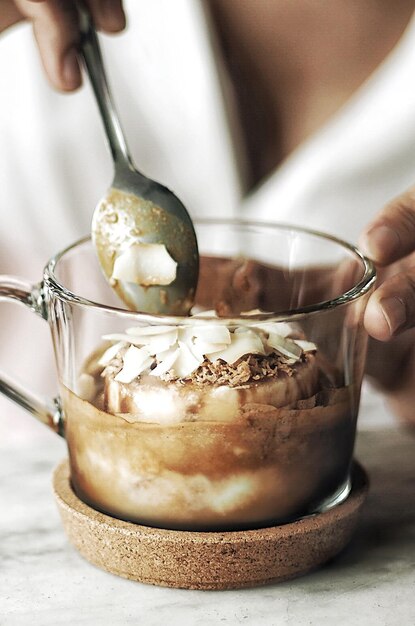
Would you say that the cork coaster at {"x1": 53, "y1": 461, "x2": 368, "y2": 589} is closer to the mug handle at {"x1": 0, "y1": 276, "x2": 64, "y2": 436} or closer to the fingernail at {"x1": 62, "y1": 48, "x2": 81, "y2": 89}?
the mug handle at {"x1": 0, "y1": 276, "x2": 64, "y2": 436}

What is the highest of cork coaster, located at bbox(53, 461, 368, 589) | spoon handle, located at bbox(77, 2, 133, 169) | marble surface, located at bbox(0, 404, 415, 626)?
spoon handle, located at bbox(77, 2, 133, 169)

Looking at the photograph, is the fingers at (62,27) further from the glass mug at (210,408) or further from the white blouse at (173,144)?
the white blouse at (173,144)

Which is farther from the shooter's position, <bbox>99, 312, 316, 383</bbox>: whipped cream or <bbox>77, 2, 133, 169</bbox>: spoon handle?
<bbox>77, 2, 133, 169</bbox>: spoon handle

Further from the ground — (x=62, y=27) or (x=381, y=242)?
(x=62, y=27)

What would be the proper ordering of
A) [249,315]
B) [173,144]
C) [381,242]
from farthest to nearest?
[173,144] < [381,242] < [249,315]

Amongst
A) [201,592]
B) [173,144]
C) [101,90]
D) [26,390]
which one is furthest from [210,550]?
[173,144]

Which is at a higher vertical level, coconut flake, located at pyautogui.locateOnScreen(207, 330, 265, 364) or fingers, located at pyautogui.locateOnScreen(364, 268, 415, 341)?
coconut flake, located at pyautogui.locateOnScreen(207, 330, 265, 364)

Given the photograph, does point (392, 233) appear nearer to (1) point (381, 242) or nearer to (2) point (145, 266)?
(1) point (381, 242)

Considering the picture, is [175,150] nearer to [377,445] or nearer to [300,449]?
[377,445]

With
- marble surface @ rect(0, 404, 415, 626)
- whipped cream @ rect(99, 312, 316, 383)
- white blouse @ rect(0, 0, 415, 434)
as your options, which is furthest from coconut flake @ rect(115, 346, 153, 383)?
white blouse @ rect(0, 0, 415, 434)
